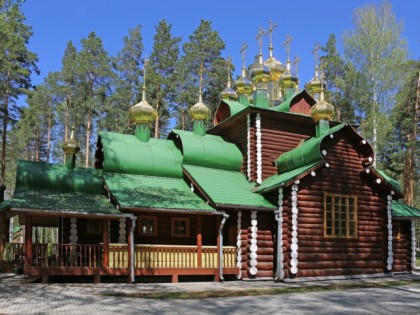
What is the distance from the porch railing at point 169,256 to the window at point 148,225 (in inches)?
61.1

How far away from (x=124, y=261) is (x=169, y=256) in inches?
56.1

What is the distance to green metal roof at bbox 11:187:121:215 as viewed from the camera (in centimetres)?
1340

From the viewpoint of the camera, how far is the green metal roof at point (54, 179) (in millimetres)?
15922

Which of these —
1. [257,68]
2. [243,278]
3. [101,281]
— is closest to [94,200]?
[101,281]

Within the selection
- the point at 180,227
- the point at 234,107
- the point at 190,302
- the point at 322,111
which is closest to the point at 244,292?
the point at 190,302

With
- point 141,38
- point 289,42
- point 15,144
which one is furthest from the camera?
point 15,144

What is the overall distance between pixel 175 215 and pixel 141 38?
2689 centimetres

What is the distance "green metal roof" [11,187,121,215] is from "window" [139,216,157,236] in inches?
57.5

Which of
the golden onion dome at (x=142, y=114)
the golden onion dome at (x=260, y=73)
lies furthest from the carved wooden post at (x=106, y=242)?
the golden onion dome at (x=260, y=73)

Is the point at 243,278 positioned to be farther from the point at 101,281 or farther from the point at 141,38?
the point at 141,38

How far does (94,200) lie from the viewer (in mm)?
15258

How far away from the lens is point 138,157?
55.6 feet

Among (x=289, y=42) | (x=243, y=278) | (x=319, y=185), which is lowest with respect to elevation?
(x=243, y=278)

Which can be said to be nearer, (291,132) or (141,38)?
A: (291,132)
